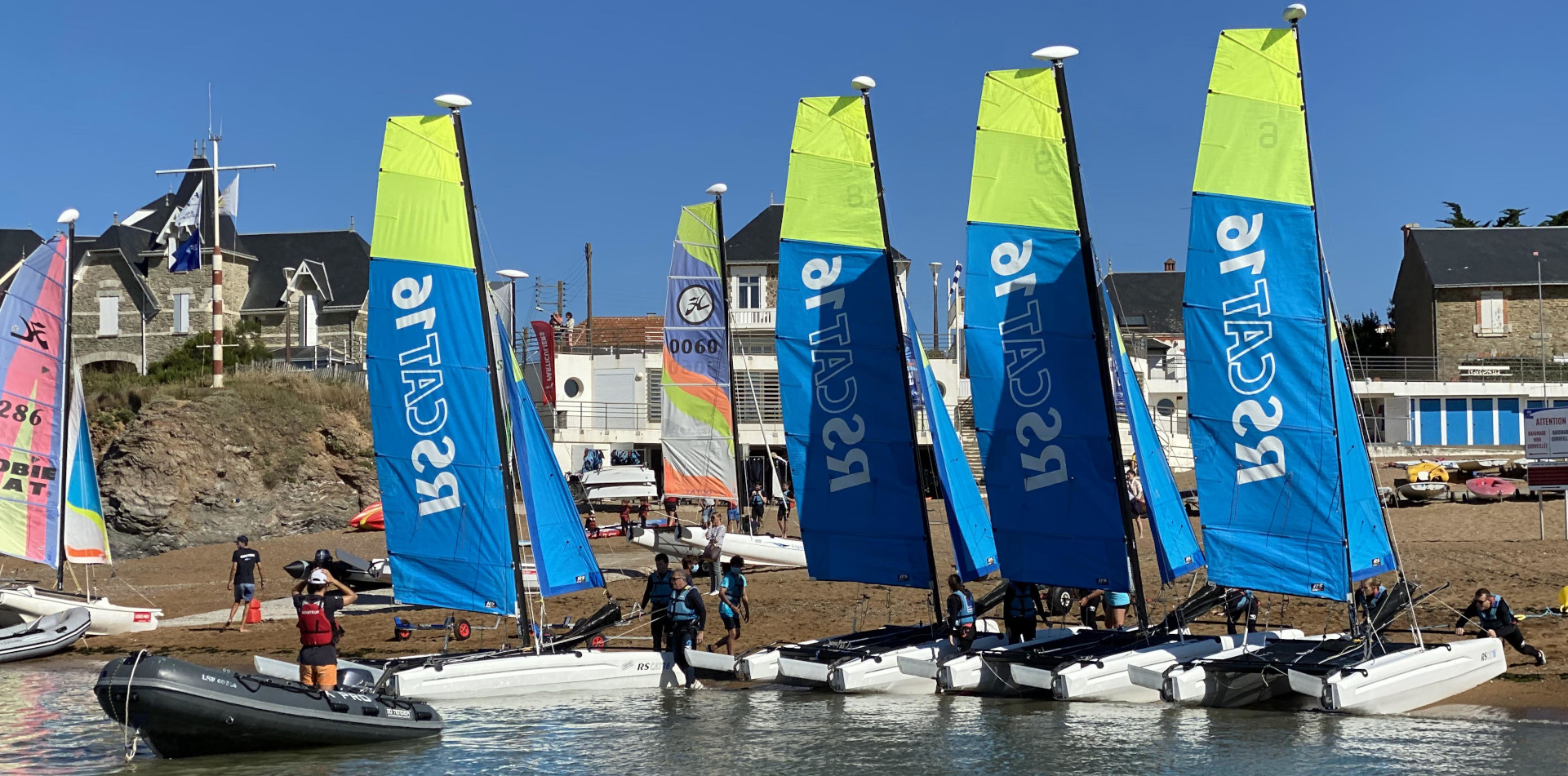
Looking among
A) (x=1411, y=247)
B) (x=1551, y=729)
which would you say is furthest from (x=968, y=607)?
(x=1411, y=247)

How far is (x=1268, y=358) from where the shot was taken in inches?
661

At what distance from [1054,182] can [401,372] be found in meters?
8.27

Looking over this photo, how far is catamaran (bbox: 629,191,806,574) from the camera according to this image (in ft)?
107

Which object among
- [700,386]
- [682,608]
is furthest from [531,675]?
[700,386]

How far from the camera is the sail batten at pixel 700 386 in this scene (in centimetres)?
3247

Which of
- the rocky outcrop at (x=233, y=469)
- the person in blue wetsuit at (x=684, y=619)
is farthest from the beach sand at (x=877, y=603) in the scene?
the rocky outcrop at (x=233, y=469)

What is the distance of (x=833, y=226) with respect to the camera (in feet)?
64.4

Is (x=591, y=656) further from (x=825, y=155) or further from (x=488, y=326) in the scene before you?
(x=825, y=155)

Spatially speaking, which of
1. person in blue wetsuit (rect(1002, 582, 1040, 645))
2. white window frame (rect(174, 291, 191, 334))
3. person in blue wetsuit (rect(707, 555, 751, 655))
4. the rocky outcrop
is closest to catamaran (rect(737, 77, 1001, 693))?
person in blue wetsuit (rect(1002, 582, 1040, 645))

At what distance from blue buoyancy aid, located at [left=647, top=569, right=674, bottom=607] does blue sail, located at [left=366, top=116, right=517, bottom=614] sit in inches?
77.8

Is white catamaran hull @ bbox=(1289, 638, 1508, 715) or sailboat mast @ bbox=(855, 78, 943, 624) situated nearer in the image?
white catamaran hull @ bbox=(1289, 638, 1508, 715)

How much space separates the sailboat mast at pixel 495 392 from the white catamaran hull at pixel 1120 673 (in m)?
6.39

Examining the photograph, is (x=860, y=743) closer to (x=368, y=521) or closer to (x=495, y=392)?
(x=495, y=392)

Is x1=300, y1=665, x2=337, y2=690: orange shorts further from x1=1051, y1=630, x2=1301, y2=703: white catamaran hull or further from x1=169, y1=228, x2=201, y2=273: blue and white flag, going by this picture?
x1=169, y1=228, x2=201, y2=273: blue and white flag
